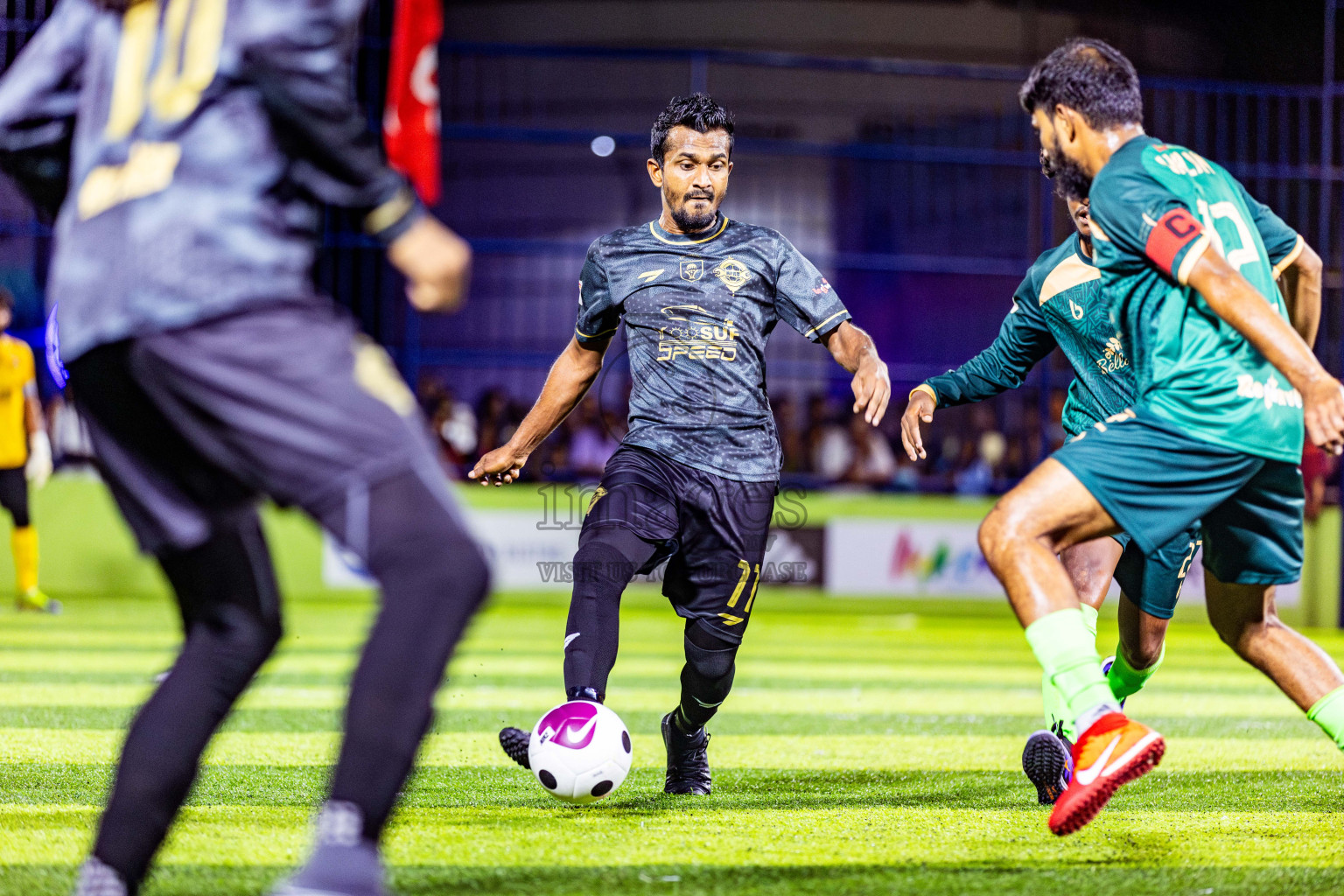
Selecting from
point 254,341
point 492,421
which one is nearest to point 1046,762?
point 254,341

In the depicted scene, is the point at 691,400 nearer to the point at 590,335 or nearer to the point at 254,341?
the point at 590,335

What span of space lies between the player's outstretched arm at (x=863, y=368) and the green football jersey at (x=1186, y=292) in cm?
74

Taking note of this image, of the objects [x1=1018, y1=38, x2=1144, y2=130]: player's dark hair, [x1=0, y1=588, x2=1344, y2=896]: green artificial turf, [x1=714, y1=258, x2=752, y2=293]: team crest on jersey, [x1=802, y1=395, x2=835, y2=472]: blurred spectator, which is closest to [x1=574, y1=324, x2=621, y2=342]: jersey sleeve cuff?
[x1=714, y1=258, x2=752, y2=293]: team crest on jersey

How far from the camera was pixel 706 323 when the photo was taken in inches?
181

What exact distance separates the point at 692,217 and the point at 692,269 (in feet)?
0.59

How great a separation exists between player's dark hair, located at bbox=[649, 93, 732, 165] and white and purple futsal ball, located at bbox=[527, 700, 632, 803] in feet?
6.23

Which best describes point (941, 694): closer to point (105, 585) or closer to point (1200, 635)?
point (1200, 635)

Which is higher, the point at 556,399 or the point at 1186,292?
the point at 1186,292

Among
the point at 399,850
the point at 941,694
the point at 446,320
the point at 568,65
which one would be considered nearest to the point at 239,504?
the point at 399,850

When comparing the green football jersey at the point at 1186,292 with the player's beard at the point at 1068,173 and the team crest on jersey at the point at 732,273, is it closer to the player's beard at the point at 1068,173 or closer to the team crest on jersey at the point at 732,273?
the player's beard at the point at 1068,173

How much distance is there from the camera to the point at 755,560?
457 centimetres

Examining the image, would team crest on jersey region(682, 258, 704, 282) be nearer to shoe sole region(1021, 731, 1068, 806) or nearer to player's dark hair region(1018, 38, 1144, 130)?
player's dark hair region(1018, 38, 1144, 130)

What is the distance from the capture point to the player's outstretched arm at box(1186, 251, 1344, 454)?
3.17 metres

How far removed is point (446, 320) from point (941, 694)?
12908 mm
